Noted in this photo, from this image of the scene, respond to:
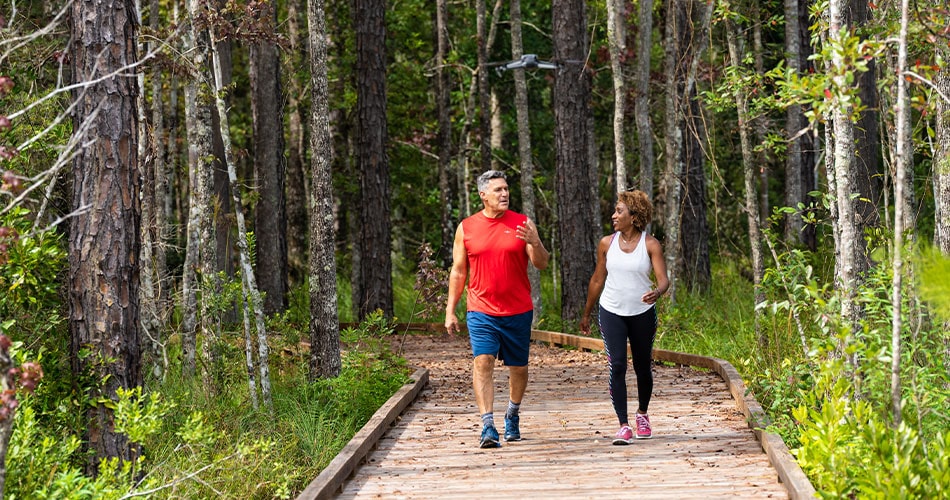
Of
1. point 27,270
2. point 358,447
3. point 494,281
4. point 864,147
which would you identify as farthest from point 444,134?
point 27,270

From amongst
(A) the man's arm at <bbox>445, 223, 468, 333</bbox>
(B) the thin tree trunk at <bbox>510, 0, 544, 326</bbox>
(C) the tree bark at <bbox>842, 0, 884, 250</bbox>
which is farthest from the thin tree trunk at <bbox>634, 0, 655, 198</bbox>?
(A) the man's arm at <bbox>445, 223, 468, 333</bbox>

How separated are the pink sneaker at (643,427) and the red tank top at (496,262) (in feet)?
4.85

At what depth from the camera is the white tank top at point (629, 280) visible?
884cm

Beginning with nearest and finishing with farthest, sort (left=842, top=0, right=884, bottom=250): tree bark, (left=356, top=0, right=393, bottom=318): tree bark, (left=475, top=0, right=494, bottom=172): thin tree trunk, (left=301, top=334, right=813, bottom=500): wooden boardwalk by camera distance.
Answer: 1. (left=301, top=334, right=813, bottom=500): wooden boardwalk
2. (left=842, top=0, right=884, bottom=250): tree bark
3. (left=356, top=0, right=393, bottom=318): tree bark
4. (left=475, top=0, right=494, bottom=172): thin tree trunk

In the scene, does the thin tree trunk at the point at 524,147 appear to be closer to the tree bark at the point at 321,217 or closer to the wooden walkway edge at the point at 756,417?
the wooden walkway edge at the point at 756,417

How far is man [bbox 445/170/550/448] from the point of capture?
28.9 ft

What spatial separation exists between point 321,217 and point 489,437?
4.39 meters

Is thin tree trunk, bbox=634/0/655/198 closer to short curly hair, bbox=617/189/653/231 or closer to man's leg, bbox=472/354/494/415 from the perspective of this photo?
short curly hair, bbox=617/189/653/231

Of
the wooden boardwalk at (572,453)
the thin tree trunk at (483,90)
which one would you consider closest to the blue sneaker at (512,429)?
the wooden boardwalk at (572,453)

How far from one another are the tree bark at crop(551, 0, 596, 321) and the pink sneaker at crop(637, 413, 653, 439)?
11016 millimetres

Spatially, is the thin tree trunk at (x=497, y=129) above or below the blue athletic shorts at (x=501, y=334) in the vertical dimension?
above

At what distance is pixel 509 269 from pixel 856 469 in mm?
3097

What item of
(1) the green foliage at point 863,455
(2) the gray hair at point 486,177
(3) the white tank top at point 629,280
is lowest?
(1) the green foliage at point 863,455

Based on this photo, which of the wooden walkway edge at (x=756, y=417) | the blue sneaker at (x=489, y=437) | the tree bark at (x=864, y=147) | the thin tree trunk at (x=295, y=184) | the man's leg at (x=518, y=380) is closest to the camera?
the wooden walkway edge at (x=756, y=417)
